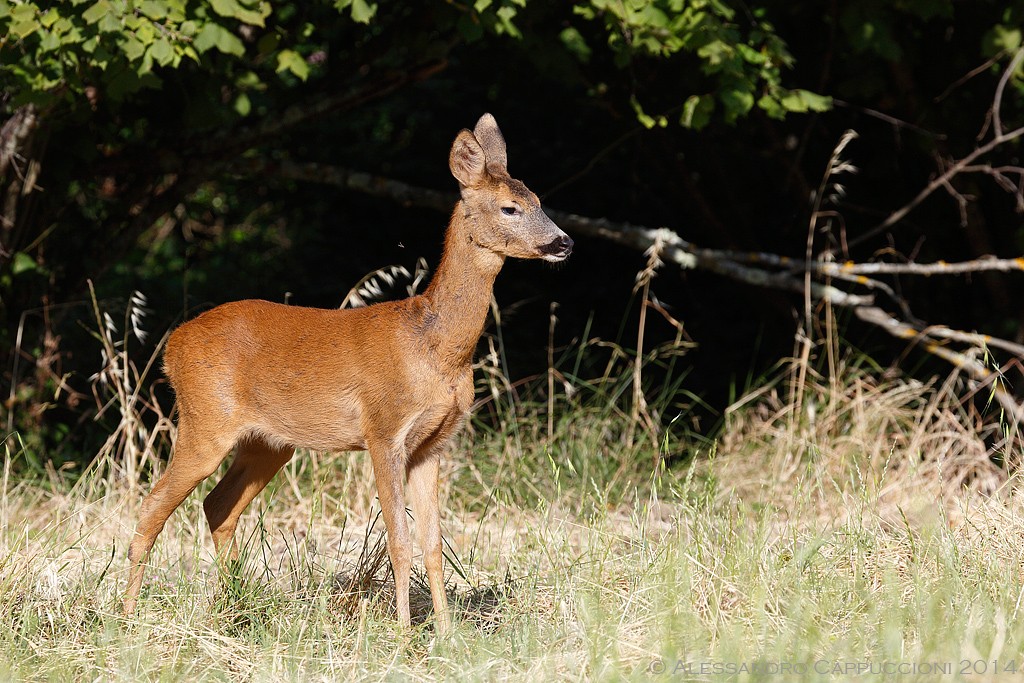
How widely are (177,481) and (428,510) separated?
92cm

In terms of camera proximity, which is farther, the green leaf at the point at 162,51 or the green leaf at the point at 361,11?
the green leaf at the point at 361,11

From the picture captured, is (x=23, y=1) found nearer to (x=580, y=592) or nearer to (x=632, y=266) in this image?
(x=580, y=592)

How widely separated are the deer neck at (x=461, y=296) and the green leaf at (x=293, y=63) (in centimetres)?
164

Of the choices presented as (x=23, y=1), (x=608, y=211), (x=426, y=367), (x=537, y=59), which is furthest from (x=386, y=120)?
(x=426, y=367)

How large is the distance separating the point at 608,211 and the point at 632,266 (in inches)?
18.2

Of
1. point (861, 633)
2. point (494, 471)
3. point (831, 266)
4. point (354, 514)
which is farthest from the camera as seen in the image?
point (831, 266)

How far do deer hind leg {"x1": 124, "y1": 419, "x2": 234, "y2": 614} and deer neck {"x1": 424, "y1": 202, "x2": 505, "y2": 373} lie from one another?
0.88 m

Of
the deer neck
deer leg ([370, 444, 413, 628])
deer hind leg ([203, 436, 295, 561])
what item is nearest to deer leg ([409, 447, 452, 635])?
deer leg ([370, 444, 413, 628])

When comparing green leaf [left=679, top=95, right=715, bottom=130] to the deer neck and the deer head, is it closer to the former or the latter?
the deer head

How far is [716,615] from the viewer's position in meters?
3.83

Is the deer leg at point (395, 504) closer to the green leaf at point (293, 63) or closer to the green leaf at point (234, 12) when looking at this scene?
the green leaf at point (234, 12)

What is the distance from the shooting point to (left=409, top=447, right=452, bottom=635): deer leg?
14.0ft

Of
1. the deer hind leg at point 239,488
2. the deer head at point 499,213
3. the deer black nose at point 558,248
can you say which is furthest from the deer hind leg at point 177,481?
the deer black nose at point 558,248

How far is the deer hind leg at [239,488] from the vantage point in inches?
189
